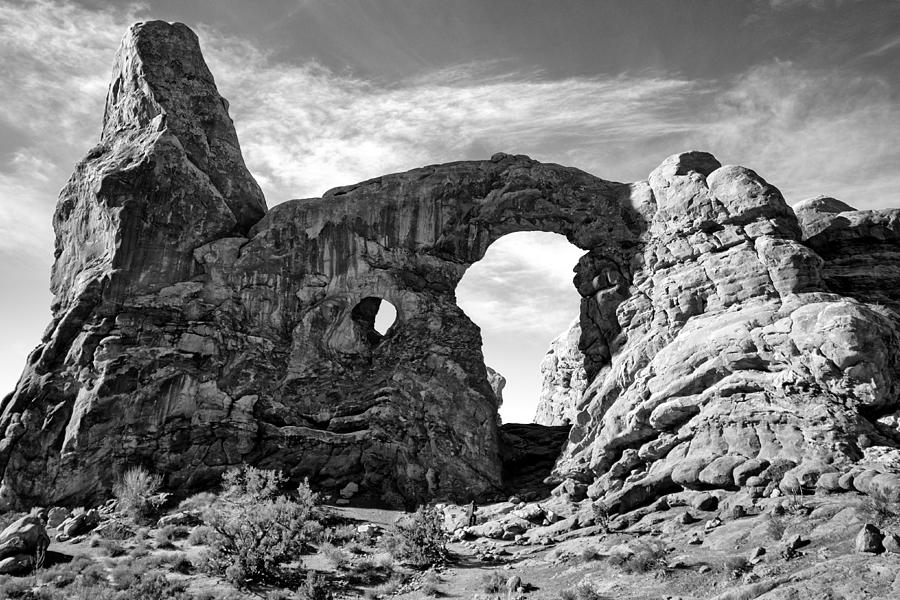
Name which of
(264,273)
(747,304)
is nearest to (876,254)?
(747,304)

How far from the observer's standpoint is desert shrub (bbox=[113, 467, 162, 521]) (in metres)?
34.1

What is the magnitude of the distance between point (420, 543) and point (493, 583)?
4.81 metres

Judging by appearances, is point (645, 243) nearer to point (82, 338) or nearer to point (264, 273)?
point (264, 273)

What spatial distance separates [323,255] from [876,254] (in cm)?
3394

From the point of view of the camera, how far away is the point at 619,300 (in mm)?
41062

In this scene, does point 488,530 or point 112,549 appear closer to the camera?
point 112,549

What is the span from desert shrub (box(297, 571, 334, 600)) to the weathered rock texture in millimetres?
13210

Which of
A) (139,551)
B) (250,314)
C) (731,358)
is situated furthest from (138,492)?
(731,358)

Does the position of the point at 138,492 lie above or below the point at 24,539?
above

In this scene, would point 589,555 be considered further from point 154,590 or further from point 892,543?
point 154,590

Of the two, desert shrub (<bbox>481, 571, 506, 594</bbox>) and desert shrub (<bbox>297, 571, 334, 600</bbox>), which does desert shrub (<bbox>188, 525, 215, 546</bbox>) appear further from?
desert shrub (<bbox>481, 571, 506, 594</bbox>)

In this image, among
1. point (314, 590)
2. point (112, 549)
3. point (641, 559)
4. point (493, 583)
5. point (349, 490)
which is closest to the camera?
point (641, 559)

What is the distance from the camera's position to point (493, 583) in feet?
79.9

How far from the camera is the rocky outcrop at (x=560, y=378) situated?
6247cm
